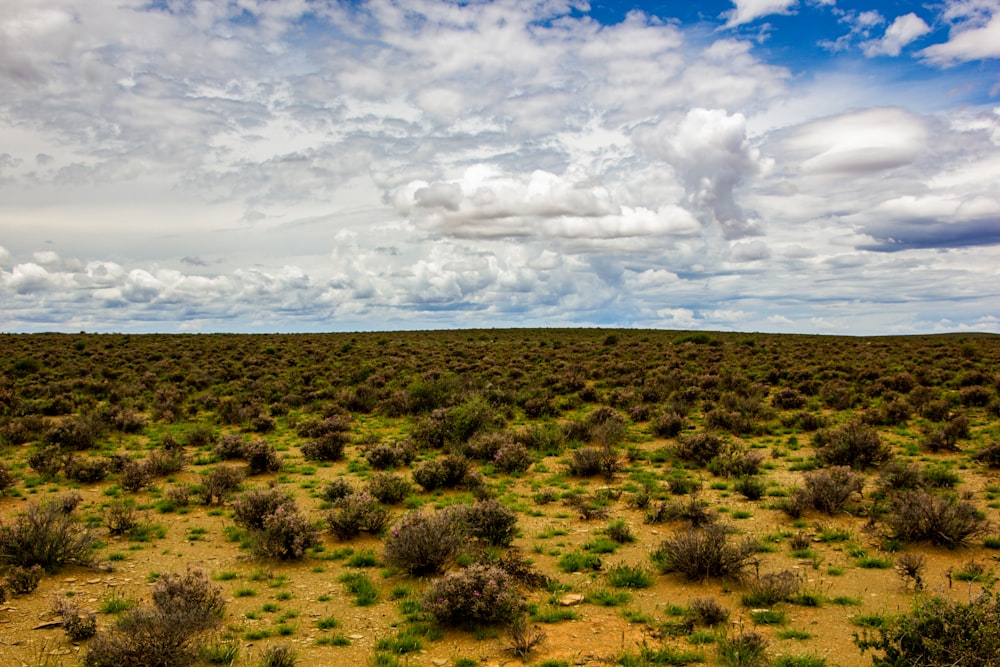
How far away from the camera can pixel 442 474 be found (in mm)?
13906

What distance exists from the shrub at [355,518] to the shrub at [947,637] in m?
7.87

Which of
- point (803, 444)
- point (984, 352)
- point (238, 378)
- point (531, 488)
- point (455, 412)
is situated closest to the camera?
point (531, 488)

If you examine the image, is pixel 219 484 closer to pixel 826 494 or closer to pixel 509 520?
pixel 509 520

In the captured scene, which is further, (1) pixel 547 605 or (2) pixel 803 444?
(2) pixel 803 444

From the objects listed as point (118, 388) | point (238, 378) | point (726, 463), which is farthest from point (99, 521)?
point (238, 378)

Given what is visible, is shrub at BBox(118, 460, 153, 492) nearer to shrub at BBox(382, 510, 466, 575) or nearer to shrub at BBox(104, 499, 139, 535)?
shrub at BBox(104, 499, 139, 535)

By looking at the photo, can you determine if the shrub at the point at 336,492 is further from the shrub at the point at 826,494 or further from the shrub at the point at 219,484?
the shrub at the point at 826,494

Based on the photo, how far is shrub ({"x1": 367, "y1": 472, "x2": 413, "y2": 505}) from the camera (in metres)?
12.8

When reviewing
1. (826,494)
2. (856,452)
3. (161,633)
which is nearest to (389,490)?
(161,633)

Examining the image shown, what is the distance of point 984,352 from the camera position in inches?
1516

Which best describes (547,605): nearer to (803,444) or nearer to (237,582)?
(237,582)

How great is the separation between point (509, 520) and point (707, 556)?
3275mm

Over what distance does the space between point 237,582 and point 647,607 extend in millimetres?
5979

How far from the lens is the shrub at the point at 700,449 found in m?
15.7
